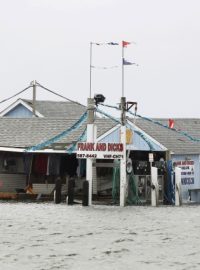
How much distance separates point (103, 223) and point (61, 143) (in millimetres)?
10737

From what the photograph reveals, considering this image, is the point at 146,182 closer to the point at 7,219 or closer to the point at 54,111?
the point at 7,219

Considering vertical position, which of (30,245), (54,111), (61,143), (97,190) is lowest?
(30,245)

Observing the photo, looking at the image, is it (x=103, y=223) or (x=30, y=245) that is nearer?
(x=30, y=245)

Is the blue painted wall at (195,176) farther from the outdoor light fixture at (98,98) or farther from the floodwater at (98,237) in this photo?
the outdoor light fixture at (98,98)

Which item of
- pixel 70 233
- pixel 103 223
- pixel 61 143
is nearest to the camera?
pixel 70 233

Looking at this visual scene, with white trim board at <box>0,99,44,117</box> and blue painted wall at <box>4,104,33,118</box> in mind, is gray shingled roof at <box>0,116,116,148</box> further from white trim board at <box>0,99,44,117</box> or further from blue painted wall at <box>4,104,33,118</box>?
blue painted wall at <box>4,104,33,118</box>

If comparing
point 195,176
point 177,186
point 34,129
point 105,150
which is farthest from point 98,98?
point 195,176

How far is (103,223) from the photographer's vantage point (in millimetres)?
24031

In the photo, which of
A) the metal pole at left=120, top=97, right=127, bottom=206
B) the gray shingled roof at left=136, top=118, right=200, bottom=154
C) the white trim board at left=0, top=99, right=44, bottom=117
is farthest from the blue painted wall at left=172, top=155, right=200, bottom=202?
the white trim board at left=0, top=99, right=44, bottom=117

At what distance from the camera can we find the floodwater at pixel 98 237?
51.8ft

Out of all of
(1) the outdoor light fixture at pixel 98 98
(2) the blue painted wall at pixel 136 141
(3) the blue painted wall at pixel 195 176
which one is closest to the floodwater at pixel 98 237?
(1) the outdoor light fixture at pixel 98 98

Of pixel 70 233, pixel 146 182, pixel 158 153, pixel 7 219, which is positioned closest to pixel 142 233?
pixel 70 233

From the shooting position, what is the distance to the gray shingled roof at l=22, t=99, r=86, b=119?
160 feet

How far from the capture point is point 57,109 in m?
50.5
